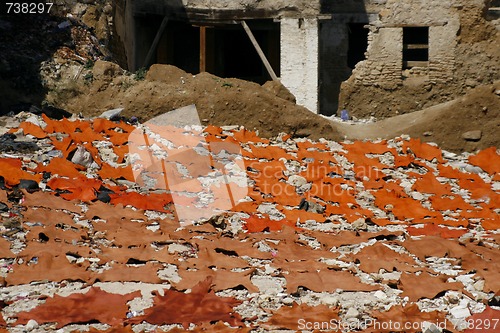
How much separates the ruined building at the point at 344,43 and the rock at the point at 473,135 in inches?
136

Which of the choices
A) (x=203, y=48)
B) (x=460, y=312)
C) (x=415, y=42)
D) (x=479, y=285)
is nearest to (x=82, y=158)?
(x=479, y=285)

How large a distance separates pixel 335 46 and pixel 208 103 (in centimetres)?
547

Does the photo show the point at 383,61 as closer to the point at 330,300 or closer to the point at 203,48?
the point at 203,48

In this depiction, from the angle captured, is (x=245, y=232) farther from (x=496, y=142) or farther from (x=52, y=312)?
(x=496, y=142)

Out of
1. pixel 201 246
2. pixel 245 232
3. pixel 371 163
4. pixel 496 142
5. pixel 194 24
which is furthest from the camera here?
pixel 194 24

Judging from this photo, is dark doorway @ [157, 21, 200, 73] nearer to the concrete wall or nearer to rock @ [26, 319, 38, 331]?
the concrete wall

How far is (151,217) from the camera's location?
6859mm

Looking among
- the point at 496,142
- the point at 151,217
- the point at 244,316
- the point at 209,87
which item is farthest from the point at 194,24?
the point at 244,316

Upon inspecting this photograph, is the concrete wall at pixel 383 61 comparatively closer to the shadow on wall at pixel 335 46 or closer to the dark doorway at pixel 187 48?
the shadow on wall at pixel 335 46

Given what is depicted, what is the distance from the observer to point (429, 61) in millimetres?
14219

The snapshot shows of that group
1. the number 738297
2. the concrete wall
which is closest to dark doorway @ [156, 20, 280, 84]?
the concrete wall

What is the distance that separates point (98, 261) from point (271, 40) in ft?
37.7

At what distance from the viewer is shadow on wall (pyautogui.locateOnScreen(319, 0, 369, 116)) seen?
49.8ft

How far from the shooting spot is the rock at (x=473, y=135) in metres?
10.6
